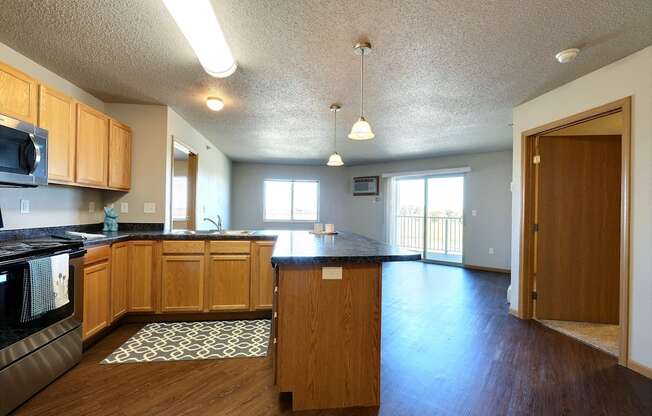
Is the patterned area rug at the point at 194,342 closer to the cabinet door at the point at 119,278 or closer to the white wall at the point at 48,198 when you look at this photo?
the cabinet door at the point at 119,278

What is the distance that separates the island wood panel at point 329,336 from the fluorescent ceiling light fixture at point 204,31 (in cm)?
145

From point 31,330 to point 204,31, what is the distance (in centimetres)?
213

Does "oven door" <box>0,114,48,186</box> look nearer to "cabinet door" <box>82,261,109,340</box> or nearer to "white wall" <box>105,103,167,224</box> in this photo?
"cabinet door" <box>82,261,109,340</box>

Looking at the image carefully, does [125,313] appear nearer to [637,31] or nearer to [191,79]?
[191,79]

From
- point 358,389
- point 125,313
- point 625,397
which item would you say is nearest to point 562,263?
point 625,397

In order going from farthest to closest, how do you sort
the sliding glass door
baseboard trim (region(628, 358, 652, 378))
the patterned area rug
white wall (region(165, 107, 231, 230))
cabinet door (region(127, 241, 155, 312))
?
the sliding glass door, white wall (region(165, 107, 231, 230)), cabinet door (region(127, 241, 155, 312)), the patterned area rug, baseboard trim (region(628, 358, 652, 378))

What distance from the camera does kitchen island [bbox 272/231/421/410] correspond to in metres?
1.74

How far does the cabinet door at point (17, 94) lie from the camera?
1947 millimetres

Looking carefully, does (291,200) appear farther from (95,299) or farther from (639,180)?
(639,180)

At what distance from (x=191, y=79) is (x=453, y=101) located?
270cm

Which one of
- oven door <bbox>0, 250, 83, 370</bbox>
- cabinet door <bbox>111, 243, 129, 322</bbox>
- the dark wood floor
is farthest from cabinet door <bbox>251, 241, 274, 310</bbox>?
oven door <bbox>0, 250, 83, 370</bbox>

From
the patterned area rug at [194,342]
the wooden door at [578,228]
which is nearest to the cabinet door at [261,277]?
the patterned area rug at [194,342]

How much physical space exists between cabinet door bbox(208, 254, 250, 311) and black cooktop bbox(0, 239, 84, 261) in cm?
121

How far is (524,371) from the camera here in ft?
7.16
